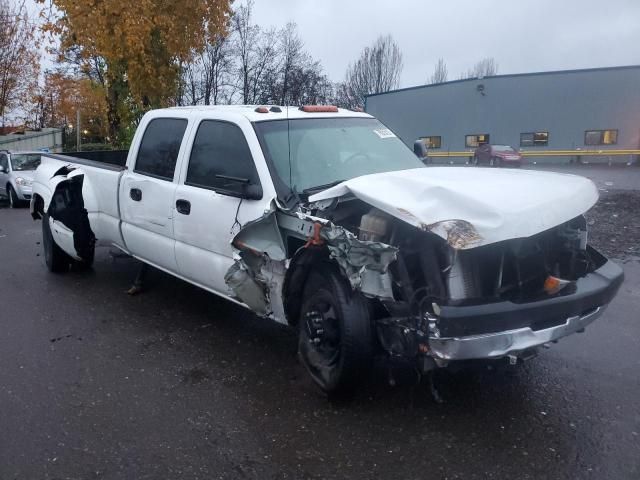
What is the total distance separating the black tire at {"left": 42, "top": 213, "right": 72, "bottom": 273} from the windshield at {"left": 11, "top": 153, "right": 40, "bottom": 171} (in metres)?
10.2

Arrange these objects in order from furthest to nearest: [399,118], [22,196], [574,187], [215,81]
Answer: [399,118]
[215,81]
[22,196]
[574,187]

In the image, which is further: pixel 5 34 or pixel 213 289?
pixel 5 34

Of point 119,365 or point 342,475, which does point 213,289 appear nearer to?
point 119,365

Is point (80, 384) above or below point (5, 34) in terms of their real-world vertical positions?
below

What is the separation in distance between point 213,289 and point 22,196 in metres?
12.7

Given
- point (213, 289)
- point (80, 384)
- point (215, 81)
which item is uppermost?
point (215, 81)

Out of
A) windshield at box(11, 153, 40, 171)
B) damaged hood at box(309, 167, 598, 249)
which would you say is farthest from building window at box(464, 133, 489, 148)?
damaged hood at box(309, 167, 598, 249)

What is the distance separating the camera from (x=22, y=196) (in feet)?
50.0

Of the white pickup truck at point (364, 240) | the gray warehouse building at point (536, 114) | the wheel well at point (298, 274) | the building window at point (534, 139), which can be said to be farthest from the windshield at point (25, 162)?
the building window at point (534, 139)

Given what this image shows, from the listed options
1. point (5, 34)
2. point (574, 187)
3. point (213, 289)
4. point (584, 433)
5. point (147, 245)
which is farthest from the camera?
point (5, 34)

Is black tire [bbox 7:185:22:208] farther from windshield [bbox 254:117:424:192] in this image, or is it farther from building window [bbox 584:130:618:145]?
building window [bbox 584:130:618:145]

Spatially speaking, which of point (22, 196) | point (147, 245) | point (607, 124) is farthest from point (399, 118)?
point (147, 245)

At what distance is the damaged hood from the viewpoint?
296cm

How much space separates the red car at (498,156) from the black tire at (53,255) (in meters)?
26.3
